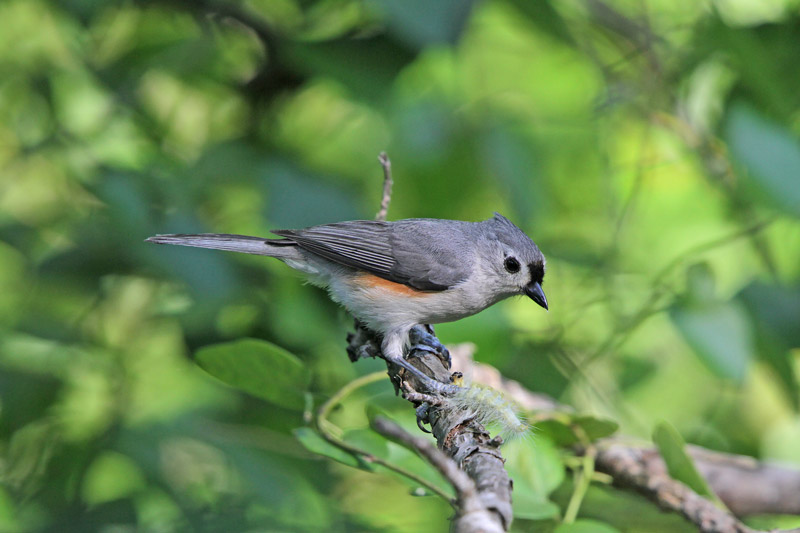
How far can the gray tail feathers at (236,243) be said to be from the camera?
275cm

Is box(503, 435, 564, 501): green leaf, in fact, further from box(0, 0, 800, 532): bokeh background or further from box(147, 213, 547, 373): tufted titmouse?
box(147, 213, 547, 373): tufted titmouse

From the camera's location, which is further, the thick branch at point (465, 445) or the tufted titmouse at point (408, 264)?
the tufted titmouse at point (408, 264)

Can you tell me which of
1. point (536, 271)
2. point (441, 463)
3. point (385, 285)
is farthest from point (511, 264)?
point (441, 463)

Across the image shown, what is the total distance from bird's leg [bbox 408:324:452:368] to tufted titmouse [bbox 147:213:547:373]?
0.22 feet

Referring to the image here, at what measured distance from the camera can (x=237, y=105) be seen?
13.5 feet

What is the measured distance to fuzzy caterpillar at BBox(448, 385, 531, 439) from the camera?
1720 mm

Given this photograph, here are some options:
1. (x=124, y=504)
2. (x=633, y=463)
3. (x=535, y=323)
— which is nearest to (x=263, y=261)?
(x=124, y=504)

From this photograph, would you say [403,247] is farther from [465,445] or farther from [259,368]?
[465,445]

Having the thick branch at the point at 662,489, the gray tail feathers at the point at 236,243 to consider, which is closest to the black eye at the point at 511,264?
the thick branch at the point at 662,489

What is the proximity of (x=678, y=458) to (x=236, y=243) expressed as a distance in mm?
1787

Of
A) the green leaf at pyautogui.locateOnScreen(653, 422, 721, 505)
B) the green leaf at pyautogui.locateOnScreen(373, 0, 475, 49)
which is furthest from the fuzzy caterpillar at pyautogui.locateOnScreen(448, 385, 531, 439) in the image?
the green leaf at pyautogui.locateOnScreen(373, 0, 475, 49)

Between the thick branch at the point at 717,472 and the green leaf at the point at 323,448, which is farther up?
the thick branch at the point at 717,472

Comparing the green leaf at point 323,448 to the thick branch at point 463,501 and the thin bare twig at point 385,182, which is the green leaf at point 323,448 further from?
the thin bare twig at point 385,182

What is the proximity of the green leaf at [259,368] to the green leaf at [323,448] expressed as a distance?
142 mm
